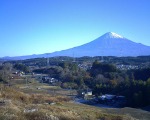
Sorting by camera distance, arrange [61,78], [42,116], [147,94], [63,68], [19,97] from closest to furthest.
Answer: [42,116] → [19,97] → [147,94] → [61,78] → [63,68]

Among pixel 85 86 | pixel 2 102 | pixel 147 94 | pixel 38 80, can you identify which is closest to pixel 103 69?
pixel 85 86

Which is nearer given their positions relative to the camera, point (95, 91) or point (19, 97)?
point (19, 97)

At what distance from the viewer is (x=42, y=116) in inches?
399

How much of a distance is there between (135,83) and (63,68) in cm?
3549

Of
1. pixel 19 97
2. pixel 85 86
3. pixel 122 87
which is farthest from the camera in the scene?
pixel 85 86

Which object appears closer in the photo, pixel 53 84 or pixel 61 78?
pixel 53 84

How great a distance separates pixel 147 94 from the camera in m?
31.2

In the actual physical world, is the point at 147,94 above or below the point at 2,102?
below

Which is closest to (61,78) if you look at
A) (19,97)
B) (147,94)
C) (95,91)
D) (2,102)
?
(95,91)

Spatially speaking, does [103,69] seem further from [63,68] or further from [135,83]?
[135,83]

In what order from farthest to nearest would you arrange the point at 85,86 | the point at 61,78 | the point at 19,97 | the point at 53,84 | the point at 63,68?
the point at 63,68 < the point at 61,78 < the point at 53,84 < the point at 85,86 < the point at 19,97

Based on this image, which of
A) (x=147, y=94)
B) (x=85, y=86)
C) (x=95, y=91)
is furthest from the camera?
(x=85, y=86)

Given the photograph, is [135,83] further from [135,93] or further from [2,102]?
[2,102]

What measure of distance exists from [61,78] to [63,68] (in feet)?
27.2
